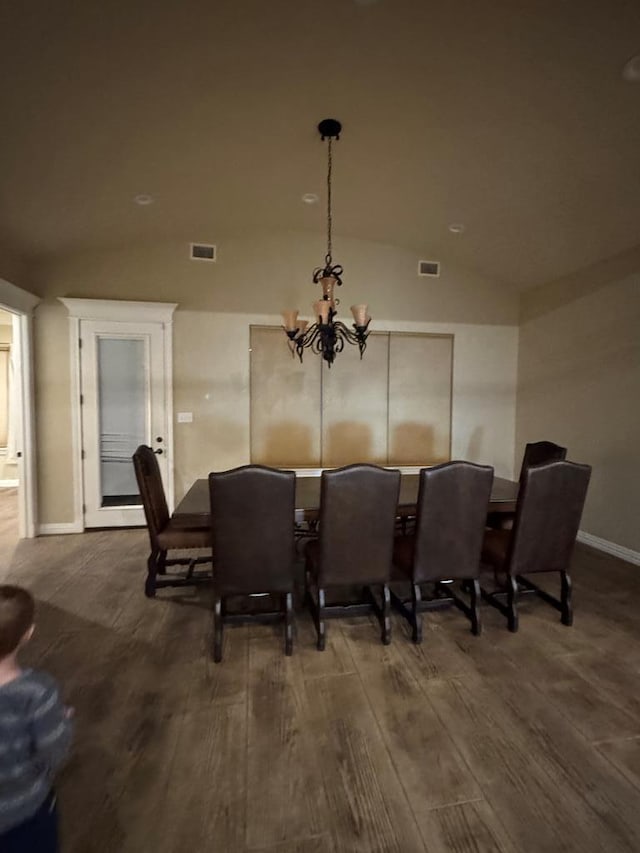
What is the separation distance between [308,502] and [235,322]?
2.61m

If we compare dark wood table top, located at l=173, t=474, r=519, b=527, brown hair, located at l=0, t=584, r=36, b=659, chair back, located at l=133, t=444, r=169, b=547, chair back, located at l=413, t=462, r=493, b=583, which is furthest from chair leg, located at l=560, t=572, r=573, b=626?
brown hair, located at l=0, t=584, r=36, b=659

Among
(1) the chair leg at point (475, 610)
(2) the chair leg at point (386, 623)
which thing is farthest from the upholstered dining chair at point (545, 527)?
(2) the chair leg at point (386, 623)

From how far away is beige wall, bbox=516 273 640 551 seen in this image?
359 cm

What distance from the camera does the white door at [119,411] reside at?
13.9 ft

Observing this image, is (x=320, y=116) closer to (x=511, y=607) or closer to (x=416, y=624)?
(x=416, y=624)

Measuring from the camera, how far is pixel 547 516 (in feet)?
7.86

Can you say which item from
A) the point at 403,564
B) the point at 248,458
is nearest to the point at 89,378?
the point at 248,458

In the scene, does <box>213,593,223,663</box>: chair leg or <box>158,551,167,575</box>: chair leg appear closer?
<box>213,593,223,663</box>: chair leg

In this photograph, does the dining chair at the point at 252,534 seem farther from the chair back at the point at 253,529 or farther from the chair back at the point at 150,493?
the chair back at the point at 150,493

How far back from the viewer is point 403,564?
247 cm

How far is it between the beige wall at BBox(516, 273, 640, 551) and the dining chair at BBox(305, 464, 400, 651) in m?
2.73

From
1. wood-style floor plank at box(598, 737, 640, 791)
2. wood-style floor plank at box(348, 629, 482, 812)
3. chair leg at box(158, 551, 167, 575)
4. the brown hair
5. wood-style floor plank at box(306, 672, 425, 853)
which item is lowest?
wood-style floor plank at box(306, 672, 425, 853)

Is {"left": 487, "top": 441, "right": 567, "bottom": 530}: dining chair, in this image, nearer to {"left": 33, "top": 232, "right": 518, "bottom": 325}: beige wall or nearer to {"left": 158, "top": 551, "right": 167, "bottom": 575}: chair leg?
{"left": 33, "top": 232, "right": 518, "bottom": 325}: beige wall

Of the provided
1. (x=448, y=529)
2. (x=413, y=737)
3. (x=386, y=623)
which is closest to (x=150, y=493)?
(x=386, y=623)
